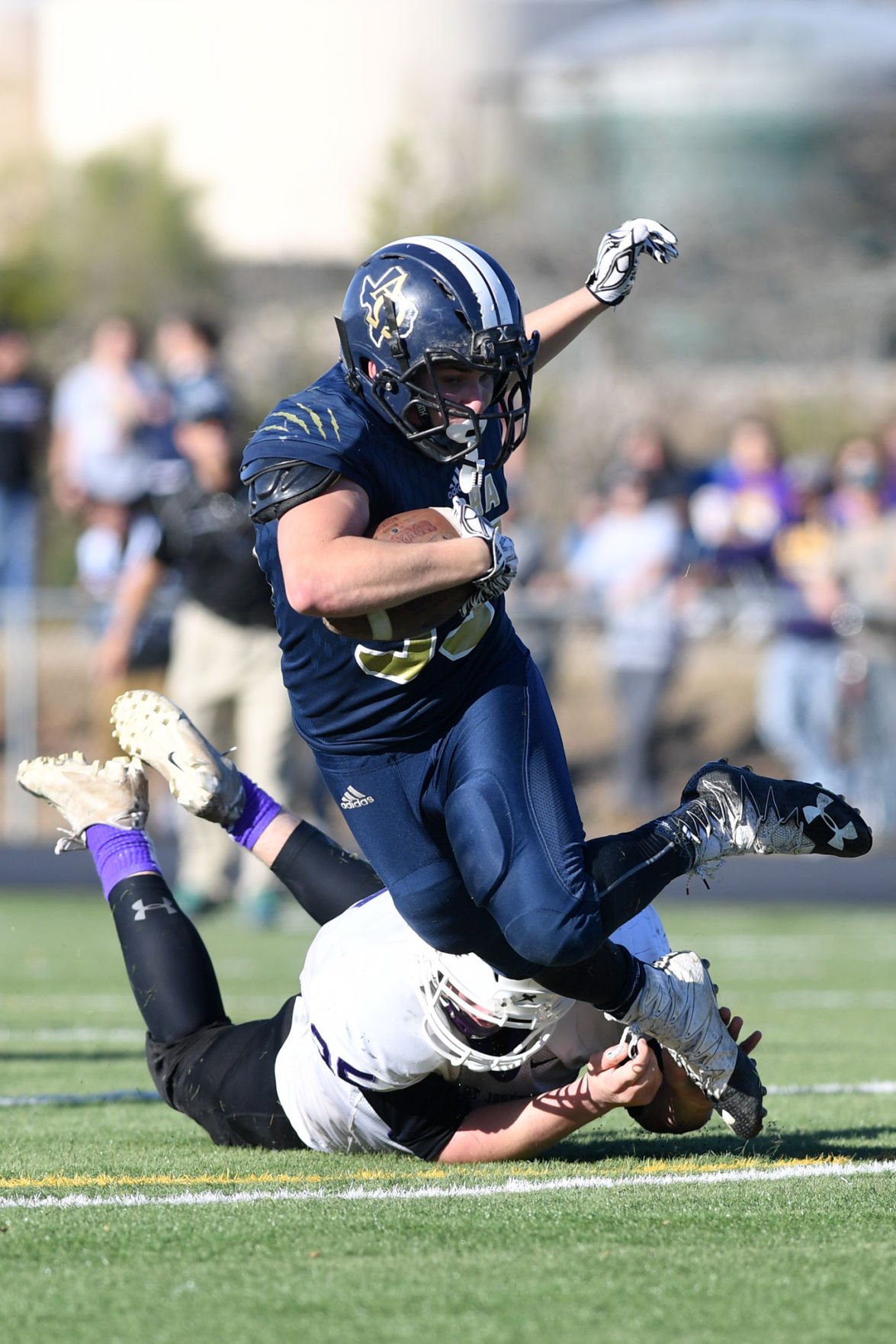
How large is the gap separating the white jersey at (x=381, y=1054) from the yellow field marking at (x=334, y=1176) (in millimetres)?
146

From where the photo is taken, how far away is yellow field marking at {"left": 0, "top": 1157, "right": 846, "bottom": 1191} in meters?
3.48

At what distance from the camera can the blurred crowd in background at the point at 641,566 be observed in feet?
35.8

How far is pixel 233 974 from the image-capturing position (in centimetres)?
741

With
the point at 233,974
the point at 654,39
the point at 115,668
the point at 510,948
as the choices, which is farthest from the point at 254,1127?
the point at 654,39

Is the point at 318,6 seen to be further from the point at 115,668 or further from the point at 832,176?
the point at 115,668

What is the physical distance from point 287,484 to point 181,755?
3.01ft

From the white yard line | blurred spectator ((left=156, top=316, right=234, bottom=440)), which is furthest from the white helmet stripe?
blurred spectator ((left=156, top=316, right=234, bottom=440))

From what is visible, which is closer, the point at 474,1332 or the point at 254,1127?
the point at 474,1332

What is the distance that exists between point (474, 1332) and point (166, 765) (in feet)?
6.60

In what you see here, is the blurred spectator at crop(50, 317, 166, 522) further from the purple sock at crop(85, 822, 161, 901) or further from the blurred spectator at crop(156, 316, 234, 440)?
the purple sock at crop(85, 822, 161, 901)

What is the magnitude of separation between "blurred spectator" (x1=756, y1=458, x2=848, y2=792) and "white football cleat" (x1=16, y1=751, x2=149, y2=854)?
6890mm

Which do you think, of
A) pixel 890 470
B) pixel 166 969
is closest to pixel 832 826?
pixel 166 969

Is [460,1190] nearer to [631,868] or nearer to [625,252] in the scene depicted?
[631,868]

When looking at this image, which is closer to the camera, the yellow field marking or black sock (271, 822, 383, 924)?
the yellow field marking
